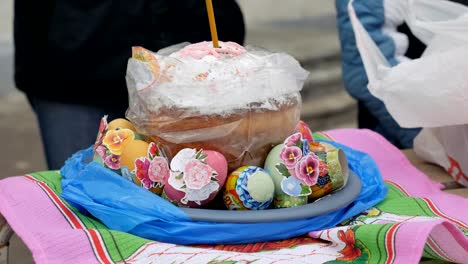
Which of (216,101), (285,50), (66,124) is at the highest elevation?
(216,101)

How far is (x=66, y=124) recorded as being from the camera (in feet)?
5.48

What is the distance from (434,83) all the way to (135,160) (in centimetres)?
46

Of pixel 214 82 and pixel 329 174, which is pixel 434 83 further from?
pixel 214 82

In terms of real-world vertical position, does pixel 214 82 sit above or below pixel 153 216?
above

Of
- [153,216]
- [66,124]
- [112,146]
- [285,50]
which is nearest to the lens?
[153,216]

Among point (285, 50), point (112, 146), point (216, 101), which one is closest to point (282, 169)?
point (216, 101)

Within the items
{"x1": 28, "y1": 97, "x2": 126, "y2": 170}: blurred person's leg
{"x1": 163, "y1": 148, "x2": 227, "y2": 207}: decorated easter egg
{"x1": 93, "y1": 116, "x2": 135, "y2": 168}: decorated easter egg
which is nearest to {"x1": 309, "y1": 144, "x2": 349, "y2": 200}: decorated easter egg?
{"x1": 163, "y1": 148, "x2": 227, "y2": 207}: decorated easter egg

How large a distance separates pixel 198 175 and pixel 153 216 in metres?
0.08

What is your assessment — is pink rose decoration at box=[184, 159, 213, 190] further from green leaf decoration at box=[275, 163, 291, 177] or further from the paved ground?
the paved ground

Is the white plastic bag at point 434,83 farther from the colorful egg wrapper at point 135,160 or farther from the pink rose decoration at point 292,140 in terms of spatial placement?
the colorful egg wrapper at point 135,160

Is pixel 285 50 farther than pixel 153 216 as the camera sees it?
Yes

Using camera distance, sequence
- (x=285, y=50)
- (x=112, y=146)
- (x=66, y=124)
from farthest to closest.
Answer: (x=285, y=50) → (x=66, y=124) → (x=112, y=146)

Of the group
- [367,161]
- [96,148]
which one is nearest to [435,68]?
[367,161]

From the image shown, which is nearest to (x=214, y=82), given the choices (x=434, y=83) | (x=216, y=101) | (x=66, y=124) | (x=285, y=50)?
(x=216, y=101)
